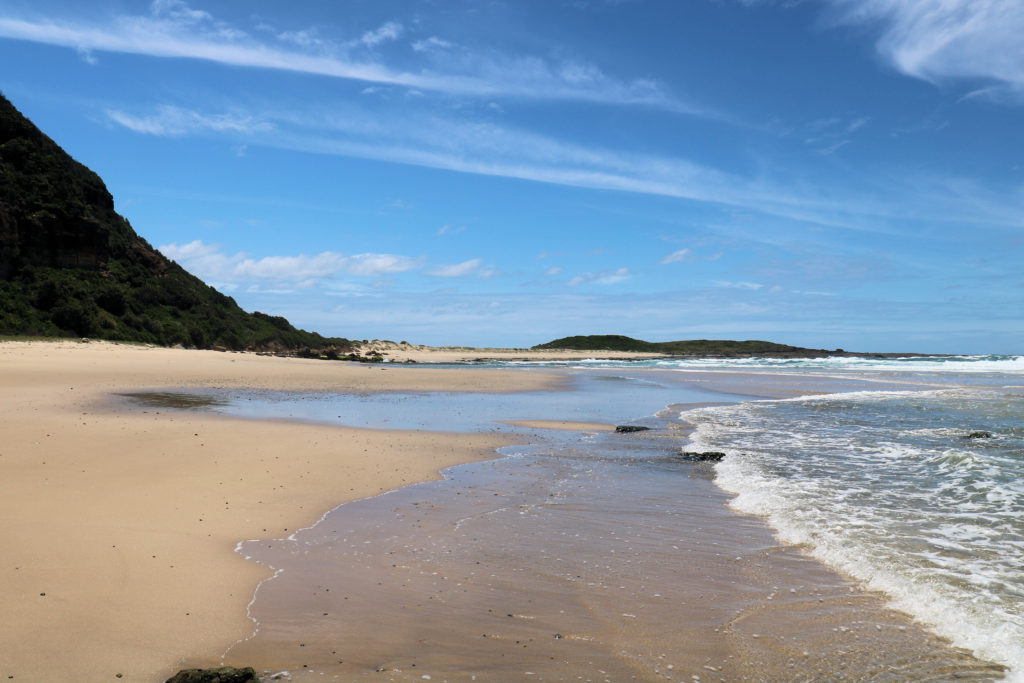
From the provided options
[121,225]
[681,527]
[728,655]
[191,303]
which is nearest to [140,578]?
[728,655]

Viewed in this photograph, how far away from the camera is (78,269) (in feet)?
151

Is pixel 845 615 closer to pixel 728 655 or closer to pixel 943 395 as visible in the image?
pixel 728 655

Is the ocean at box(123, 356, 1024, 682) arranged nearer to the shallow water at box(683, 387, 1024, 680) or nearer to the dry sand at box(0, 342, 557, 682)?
the shallow water at box(683, 387, 1024, 680)

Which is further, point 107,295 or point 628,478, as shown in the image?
point 107,295

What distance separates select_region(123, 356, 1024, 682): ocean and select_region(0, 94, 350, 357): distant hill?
39.6 m

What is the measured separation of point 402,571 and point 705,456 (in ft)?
22.9

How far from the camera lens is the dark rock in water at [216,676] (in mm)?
3152

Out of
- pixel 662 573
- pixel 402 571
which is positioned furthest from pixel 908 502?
pixel 402 571

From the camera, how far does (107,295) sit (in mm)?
44656

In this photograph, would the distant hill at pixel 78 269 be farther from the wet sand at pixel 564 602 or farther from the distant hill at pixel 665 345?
the distant hill at pixel 665 345

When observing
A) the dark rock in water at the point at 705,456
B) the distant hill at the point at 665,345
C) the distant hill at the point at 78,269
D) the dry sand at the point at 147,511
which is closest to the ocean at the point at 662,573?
the dark rock in water at the point at 705,456

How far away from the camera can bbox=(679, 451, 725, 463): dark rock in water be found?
34.7 feet

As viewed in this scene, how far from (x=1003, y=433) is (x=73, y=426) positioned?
1830cm

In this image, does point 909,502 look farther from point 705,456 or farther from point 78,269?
point 78,269
